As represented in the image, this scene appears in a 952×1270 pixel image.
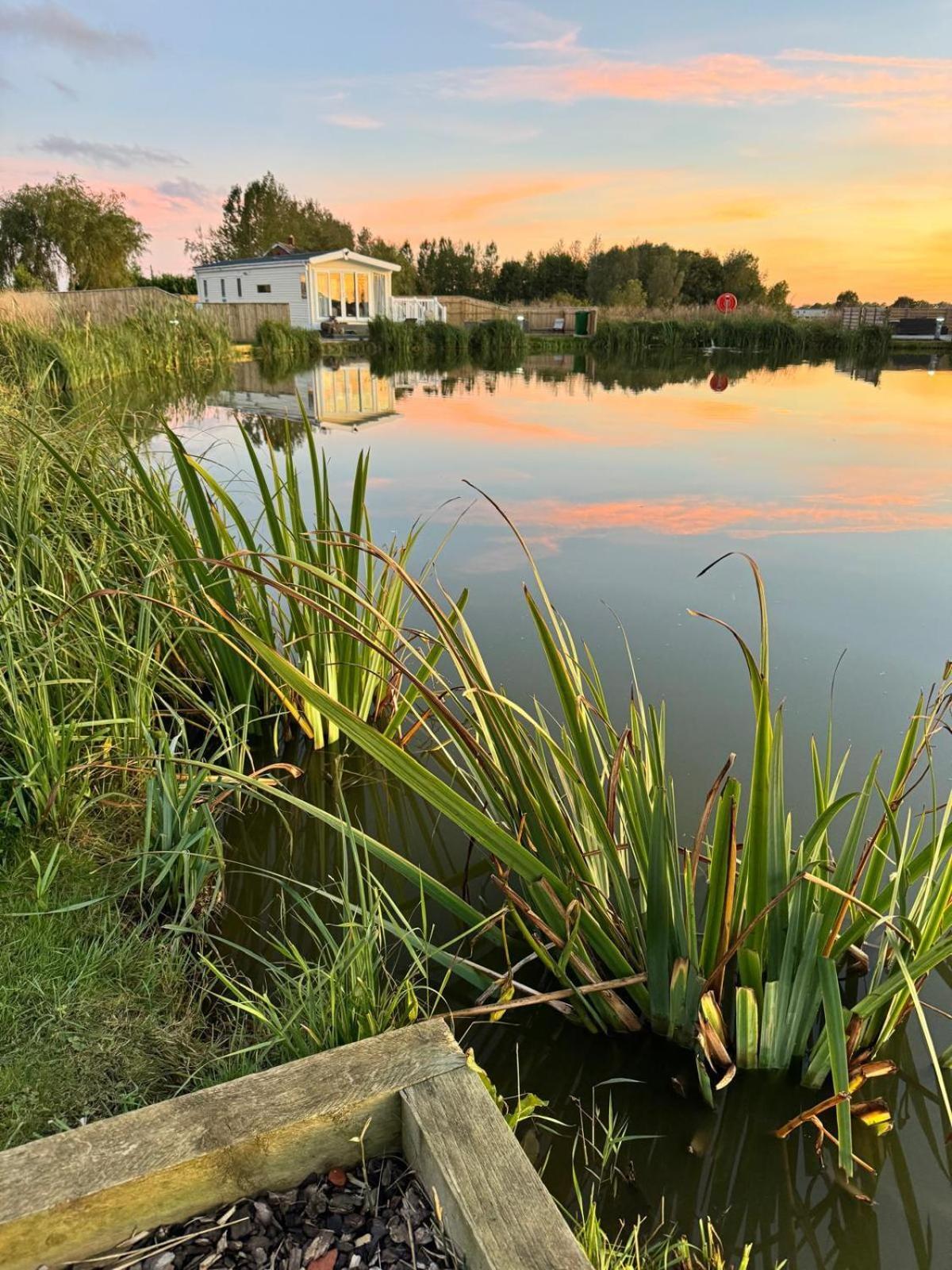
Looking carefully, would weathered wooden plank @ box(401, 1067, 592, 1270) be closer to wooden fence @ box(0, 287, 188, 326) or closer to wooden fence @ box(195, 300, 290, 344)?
wooden fence @ box(0, 287, 188, 326)

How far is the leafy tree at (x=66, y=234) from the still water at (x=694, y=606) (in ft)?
95.1

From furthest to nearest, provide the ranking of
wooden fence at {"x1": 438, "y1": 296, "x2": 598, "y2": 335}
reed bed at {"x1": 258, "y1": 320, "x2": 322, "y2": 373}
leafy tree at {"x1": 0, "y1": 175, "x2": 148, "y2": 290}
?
leafy tree at {"x1": 0, "y1": 175, "x2": 148, "y2": 290} < wooden fence at {"x1": 438, "y1": 296, "x2": 598, "y2": 335} < reed bed at {"x1": 258, "y1": 320, "x2": 322, "y2": 373}

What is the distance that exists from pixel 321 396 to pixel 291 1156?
10420 millimetres

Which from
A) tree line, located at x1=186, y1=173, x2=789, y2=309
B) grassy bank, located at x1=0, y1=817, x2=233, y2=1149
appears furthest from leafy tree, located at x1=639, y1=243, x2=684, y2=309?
grassy bank, located at x1=0, y1=817, x2=233, y2=1149

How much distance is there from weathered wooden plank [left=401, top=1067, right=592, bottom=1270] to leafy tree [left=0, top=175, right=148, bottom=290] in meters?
37.9

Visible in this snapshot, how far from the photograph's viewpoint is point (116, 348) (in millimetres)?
10305

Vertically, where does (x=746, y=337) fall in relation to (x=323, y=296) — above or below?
below

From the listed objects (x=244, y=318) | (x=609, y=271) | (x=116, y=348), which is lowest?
(x=116, y=348)

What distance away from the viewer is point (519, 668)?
112 inches

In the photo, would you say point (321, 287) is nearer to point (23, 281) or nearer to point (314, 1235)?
point (23, 281)

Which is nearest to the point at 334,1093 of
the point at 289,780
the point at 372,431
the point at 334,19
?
the point at 289,780

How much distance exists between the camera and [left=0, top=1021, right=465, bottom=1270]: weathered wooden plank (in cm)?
81

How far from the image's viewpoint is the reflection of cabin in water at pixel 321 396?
8594 mm

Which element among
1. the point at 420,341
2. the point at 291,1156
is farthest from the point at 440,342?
the point at 291,1156
